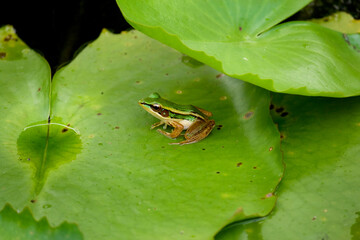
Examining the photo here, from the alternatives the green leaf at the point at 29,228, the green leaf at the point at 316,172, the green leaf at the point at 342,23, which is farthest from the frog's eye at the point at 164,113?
the green leaf at the point at 342,23

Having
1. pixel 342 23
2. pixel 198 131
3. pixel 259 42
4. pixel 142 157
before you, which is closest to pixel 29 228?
pixel 142 157

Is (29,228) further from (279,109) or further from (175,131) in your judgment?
(279,109)

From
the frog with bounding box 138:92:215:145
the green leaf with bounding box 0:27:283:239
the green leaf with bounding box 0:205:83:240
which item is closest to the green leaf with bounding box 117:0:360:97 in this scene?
the green leaf with bounding box 0:27:283:239

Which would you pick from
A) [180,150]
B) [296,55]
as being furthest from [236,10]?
[180,150]

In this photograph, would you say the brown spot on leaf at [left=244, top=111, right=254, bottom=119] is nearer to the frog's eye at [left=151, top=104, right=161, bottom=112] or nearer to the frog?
the frog

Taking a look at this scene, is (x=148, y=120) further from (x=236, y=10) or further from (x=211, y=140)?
(x=236, y=10)

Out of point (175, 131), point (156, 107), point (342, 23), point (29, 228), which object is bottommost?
point (29, 228)

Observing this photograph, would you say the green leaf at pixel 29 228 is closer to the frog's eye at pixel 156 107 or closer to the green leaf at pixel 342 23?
the frog's eye at pixel 156 107
